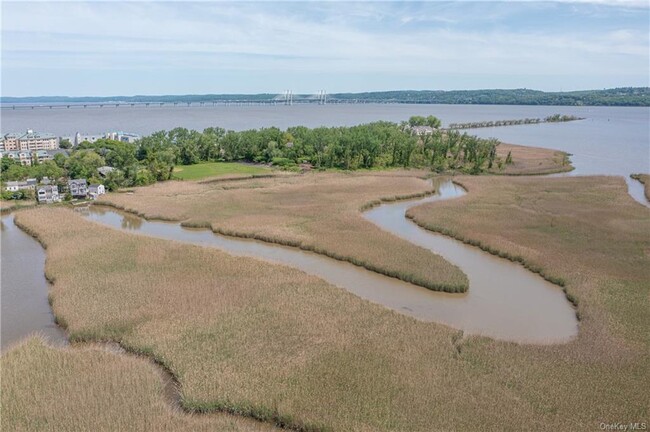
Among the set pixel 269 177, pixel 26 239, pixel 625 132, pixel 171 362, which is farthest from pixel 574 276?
pixel 625 132

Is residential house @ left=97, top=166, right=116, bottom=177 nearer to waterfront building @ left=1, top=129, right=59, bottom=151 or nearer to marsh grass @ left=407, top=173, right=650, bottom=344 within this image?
marsh grass @ left=407, top=173, right=650, bottom=344

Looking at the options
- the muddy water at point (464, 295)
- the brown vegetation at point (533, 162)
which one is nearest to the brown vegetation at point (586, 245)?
the muddy water at point (464, 295)

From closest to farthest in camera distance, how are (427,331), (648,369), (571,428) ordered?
(571,428)
(648,369)
(427,331)

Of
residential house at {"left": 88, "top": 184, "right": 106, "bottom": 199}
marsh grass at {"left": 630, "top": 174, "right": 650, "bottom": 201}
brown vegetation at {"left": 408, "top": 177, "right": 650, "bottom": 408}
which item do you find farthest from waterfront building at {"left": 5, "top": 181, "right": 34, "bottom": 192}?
marsh grass at {"left": 630, "top": 174, "right": 650, "bottom": 201}

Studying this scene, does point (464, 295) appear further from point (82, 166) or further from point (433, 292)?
point (82, 166)

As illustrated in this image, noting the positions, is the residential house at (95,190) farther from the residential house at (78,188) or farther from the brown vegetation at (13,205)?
the brown vegetation at (13,205)

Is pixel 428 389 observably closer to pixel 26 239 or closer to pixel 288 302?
pixel 288 302
